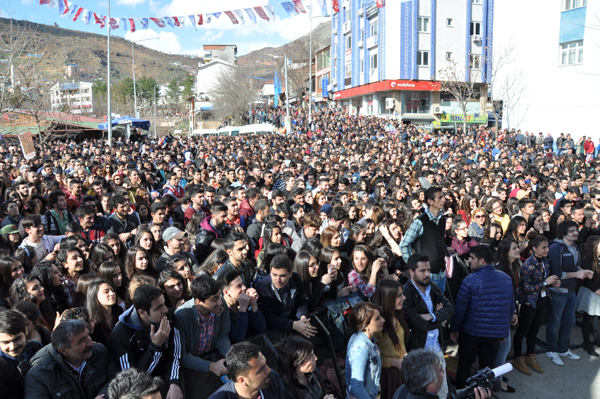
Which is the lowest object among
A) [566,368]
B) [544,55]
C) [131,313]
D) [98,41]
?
[566,368]

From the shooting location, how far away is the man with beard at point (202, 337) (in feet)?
11.5

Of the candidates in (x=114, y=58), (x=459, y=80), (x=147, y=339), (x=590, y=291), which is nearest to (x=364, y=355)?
(x=147, y=339)

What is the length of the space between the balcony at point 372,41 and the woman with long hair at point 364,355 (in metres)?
39.9

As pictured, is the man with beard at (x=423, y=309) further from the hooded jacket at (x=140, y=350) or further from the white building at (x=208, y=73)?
the white building at (x=208, y=73)

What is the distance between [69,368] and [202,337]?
39.7 inches

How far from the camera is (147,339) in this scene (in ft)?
10.8

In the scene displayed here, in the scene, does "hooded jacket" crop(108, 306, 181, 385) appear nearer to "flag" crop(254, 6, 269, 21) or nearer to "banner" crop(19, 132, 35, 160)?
"banner" crop(19, 132, 35, 160)

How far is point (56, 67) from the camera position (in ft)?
61.1

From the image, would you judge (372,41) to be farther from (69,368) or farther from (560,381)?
(69,368)

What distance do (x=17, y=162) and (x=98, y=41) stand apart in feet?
598

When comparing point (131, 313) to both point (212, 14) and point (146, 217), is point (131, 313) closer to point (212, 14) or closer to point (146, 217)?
point (146, 217)

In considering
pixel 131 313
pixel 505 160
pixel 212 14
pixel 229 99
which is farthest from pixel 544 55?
pixel 229 99

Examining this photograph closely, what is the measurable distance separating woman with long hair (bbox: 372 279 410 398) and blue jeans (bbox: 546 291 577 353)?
2.94m

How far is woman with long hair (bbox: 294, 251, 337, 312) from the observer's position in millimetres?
4637
